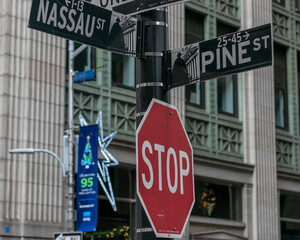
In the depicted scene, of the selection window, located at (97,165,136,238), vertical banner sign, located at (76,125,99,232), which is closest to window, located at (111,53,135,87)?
window, located at (97,165,136,238)

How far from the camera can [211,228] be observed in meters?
23.8

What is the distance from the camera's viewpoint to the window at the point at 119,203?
67.1ft

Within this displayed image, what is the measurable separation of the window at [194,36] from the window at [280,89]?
4.42 meters

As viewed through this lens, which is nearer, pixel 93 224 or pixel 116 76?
pixel 93 224

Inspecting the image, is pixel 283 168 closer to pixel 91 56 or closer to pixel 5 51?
pixel 91 56

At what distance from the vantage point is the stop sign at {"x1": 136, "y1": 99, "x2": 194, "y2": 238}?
5094 millimetres

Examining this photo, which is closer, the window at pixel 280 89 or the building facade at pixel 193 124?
the building facade at pixel 193 124

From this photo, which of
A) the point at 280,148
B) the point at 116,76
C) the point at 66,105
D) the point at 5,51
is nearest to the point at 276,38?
the point at 280,148

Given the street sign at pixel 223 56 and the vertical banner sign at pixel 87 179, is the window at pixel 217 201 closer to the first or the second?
the vertical banner sign at pixel 87 179

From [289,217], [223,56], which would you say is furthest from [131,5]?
[289,217]

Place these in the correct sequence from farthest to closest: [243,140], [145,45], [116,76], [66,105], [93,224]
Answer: [243,140] < [116,76] < [66,105] < [93,224] < [145,45]

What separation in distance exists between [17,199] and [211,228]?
26.8 ft

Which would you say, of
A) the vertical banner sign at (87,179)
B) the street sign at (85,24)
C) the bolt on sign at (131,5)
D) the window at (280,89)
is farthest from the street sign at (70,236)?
the window at (280,89)

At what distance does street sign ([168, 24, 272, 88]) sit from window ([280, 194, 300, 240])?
22.0 m
